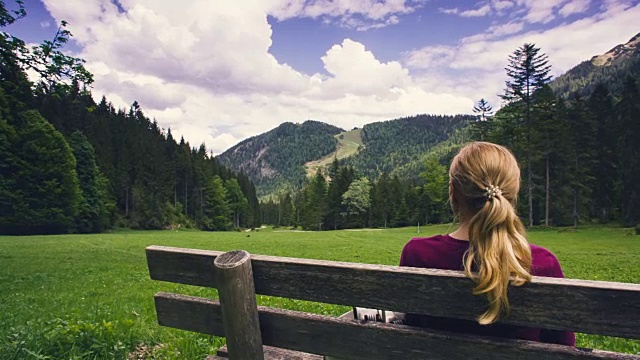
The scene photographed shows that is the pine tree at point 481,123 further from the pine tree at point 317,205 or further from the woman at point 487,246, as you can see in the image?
the woman at point 487,246

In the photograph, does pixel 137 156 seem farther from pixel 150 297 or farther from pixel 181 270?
pixel 181 270

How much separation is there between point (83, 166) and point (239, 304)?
223ft

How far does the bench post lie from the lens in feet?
8.69

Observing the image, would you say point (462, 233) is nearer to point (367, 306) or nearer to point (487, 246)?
point (487, 246)

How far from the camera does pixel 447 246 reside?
2.83 meters

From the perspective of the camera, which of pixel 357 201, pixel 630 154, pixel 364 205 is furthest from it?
pixel 364 205

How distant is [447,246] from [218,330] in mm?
1763

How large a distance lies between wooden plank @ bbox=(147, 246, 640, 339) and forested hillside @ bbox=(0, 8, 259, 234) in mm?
13599

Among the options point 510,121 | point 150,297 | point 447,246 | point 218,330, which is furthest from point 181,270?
point 510,121

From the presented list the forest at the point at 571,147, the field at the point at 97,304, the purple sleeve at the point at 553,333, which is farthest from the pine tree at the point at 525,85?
the purple sleeve at the point at 553,333

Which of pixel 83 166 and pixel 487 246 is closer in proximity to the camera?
pixel 487 246

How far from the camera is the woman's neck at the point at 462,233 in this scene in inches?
112

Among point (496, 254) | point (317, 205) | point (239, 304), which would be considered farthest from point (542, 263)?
point (317, 205)

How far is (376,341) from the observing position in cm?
238
